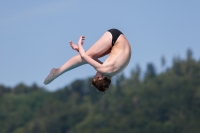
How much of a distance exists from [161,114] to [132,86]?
29459 mm

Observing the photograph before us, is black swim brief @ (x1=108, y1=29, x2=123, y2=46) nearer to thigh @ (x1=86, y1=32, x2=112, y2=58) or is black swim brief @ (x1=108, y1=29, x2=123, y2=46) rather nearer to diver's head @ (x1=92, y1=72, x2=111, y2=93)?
thigh @ (x1=86, y1=32, x2=112, y2=58)

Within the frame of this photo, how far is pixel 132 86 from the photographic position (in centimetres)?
17225

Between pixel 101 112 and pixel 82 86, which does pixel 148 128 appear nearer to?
pixel 101 112

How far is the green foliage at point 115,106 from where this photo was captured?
138000 millimetres

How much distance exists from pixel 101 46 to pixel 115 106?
444 feet

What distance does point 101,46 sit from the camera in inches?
826

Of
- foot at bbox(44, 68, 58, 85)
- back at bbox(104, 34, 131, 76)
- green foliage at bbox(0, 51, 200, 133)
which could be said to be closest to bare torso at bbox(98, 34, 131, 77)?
back at bbox(104, 34, 131, 76)

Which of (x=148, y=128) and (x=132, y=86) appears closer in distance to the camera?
(x=148, y=128)

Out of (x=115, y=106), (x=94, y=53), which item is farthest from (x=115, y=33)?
(x=115, y=106)

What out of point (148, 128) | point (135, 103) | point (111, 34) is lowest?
point (111, 34)

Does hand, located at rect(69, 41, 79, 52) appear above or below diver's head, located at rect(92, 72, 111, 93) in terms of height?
above

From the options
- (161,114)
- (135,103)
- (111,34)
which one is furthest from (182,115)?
(111,34)

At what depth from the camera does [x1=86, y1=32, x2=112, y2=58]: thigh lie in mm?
20953

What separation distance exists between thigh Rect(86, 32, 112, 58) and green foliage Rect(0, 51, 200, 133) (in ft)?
359
